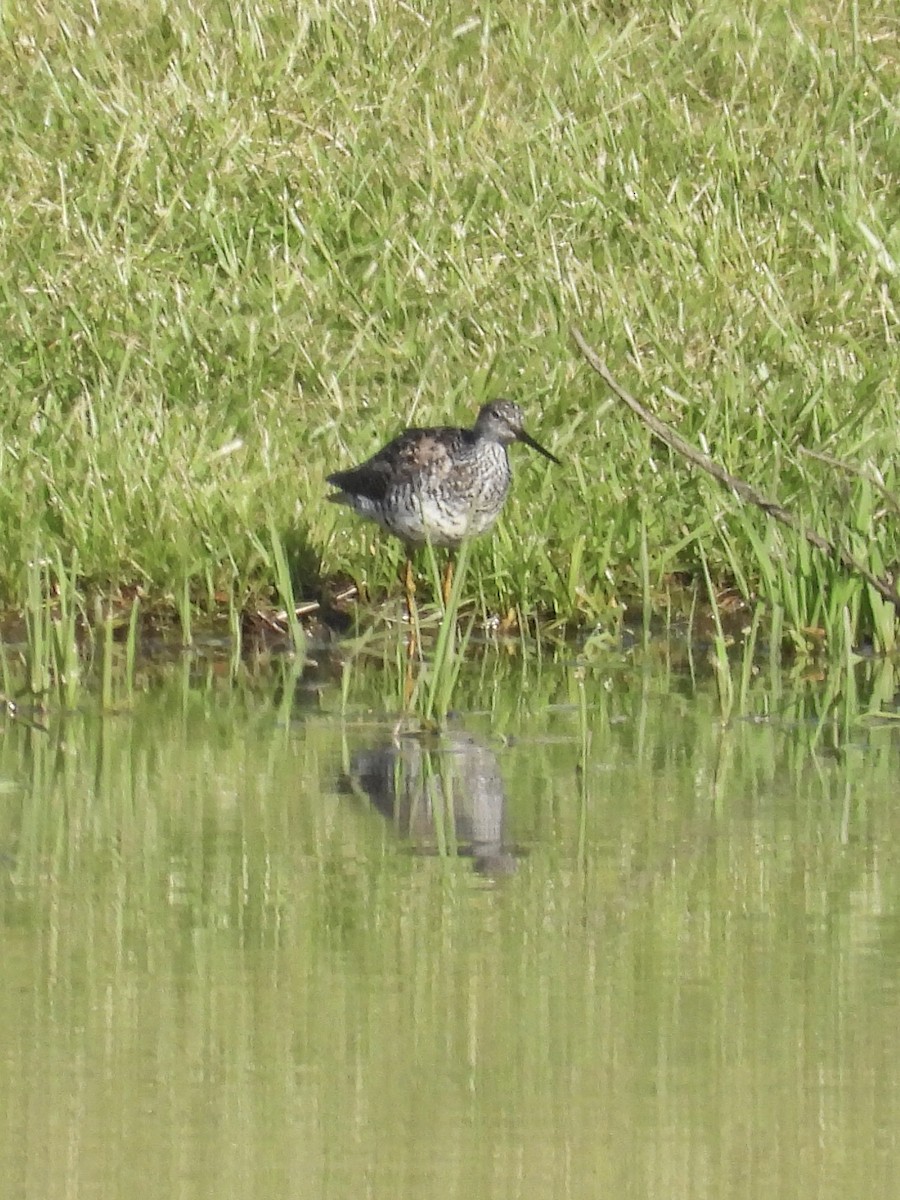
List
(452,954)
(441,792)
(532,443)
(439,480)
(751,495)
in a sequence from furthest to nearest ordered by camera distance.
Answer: (532,443), (439,480), (751,495), (441,792), (452,954)

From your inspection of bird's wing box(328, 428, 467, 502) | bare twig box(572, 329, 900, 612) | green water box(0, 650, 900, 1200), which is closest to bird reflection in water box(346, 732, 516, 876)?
green water box(0, 650, 900, 1200)

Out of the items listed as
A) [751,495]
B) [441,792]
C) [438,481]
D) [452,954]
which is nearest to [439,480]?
[438,481]

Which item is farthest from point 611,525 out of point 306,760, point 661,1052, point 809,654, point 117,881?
point 661,1052

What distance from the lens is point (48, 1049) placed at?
12.4 feet

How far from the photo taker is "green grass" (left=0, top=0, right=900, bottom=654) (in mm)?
8055

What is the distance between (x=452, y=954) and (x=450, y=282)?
581 cm

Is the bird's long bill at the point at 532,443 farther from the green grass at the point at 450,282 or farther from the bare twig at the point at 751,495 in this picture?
the bare twig at the point at 751,495

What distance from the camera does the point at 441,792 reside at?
5.63m

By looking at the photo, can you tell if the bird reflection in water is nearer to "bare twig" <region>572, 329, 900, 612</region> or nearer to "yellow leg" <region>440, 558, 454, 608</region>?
"bare twig" <region>572, 329, 900, 612</region>

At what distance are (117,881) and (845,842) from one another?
1.43m

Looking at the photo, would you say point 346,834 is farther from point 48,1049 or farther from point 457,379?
point 457,379

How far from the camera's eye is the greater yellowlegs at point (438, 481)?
26.3 ft

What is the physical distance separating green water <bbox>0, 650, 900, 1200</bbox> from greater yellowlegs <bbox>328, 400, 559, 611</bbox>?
58.2 inches

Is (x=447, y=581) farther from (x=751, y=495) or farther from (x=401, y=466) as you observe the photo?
(x=751, y=495)
